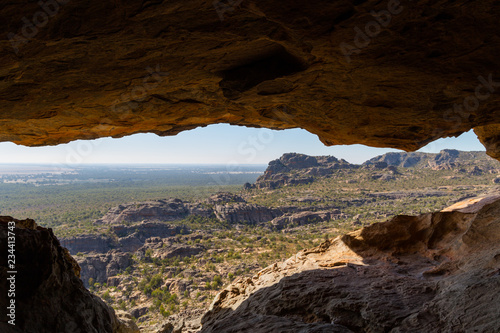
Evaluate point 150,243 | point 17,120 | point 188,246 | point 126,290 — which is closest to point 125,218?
point 150,243

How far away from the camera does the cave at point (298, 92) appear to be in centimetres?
539

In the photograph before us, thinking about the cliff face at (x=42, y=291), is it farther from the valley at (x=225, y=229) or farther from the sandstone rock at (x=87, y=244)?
the sandstone rock at (x=87, y=244)

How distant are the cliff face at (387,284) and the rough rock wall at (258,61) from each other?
455cm

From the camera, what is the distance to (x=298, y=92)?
1016 cm

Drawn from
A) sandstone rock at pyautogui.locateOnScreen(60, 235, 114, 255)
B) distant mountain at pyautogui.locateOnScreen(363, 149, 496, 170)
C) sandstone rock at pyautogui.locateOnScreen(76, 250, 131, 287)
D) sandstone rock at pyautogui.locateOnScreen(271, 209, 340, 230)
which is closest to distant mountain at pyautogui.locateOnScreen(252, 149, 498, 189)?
distant mountain at pyautogui.locateOnScreen(363, 149, 496, 170)

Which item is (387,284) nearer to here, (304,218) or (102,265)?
(102,265)

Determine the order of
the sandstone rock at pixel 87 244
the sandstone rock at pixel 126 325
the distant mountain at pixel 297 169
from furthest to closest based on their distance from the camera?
the distant mountain at pixel 297 169, the sandstone rock at pixel 87 244, the sandstone rock at pixel 126 325

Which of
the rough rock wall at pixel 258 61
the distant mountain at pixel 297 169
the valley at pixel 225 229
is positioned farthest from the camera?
the distant mountain at pixel 297 169

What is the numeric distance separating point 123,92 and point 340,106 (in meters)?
8.41

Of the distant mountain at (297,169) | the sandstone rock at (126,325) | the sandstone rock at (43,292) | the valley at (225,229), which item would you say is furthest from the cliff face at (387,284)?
the distant mountain at (297,169)

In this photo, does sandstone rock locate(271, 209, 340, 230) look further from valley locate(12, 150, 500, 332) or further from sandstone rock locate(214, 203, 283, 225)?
sandstone rock locate(214, 203, 283, 225)

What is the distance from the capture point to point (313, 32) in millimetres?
5961

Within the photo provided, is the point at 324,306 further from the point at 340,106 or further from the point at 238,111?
the point at 238,111

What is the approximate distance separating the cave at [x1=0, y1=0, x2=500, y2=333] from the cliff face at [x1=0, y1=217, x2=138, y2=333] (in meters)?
0.04
